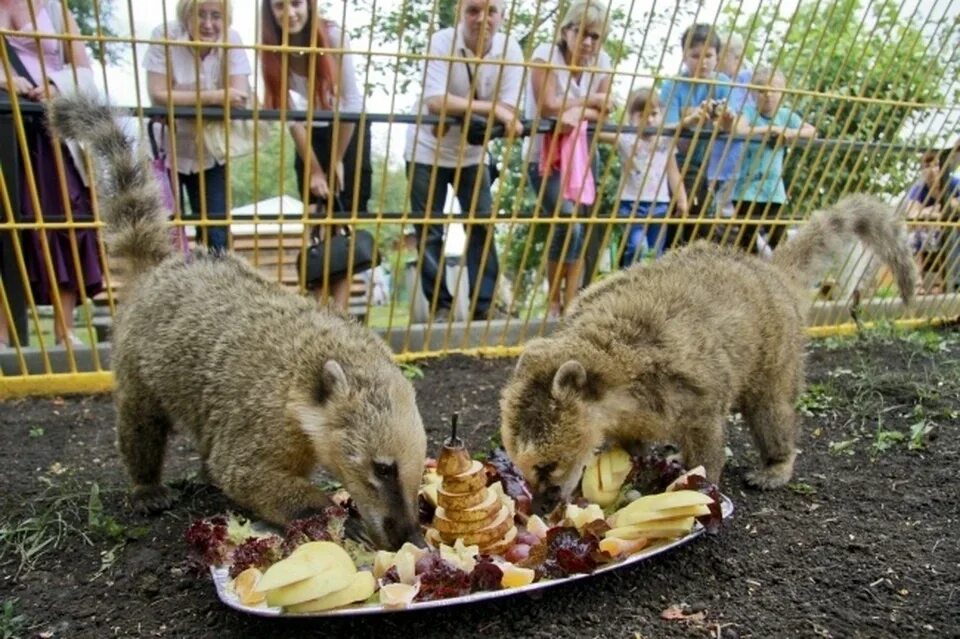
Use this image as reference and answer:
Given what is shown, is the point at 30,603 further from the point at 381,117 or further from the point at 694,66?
the point at 694,66

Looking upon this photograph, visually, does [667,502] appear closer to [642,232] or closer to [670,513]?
[670,513]

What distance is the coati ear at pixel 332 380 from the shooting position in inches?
141

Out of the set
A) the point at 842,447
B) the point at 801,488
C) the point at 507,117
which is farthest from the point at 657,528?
the point at 507,117

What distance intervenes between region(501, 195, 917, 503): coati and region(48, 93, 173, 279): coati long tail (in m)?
2.06

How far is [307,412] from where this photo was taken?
3.63 meters

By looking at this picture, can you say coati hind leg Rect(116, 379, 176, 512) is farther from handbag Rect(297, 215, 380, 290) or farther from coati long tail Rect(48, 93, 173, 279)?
handbag Rect(297, 215, 380, 290)

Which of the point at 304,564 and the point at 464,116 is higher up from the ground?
the point at 464,116

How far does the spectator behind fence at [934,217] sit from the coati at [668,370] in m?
4.08

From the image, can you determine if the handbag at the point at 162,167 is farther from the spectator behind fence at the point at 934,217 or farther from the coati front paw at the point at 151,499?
the spectator behind fence at the point at 934,217

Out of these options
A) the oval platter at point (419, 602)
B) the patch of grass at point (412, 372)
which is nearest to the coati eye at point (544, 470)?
the oval platter at point (419, 602)

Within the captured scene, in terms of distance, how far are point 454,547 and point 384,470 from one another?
430mm

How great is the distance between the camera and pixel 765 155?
Answer: 25.3ft

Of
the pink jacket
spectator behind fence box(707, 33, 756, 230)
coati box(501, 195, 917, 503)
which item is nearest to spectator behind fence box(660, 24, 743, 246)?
spectator behind fence box(707, 33, 756, 230)

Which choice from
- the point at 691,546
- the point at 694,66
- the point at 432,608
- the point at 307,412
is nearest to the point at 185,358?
the point at 307,412
